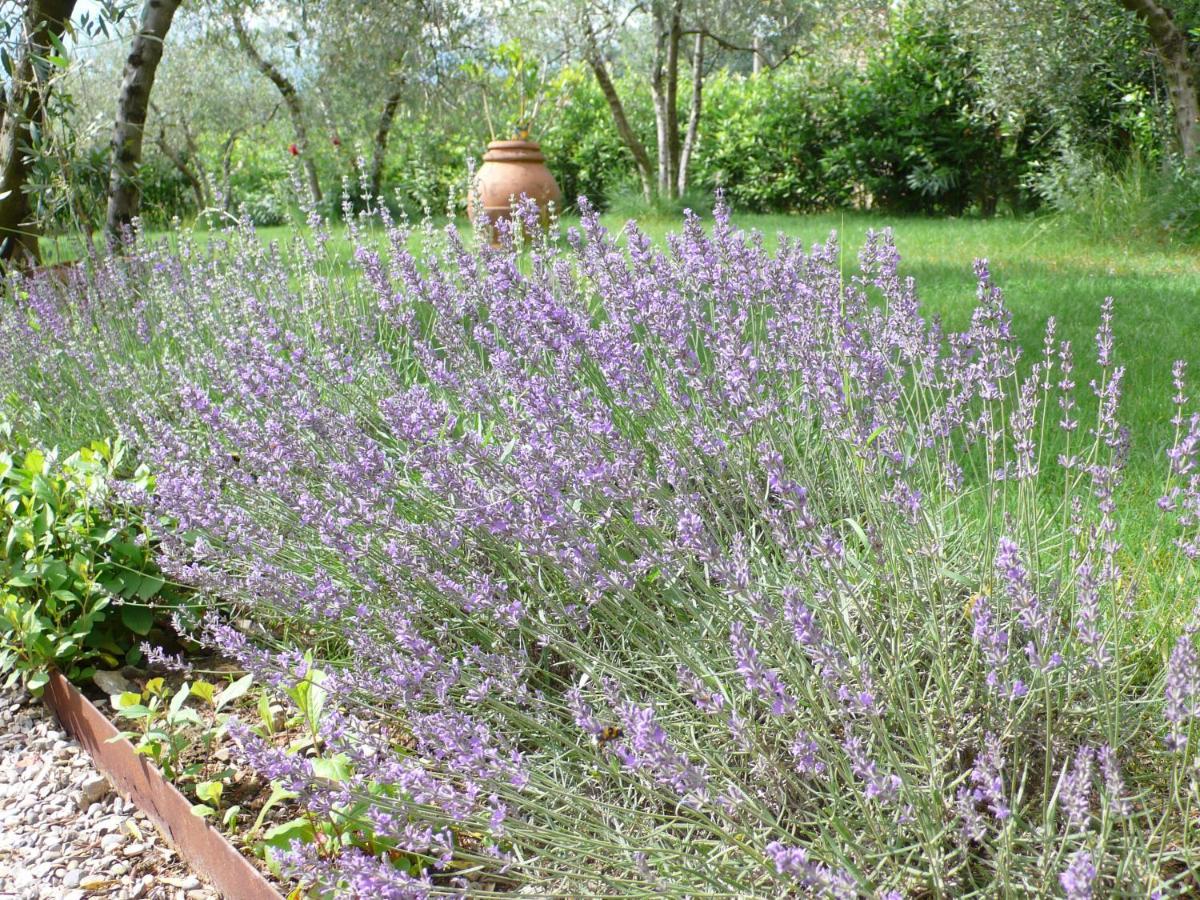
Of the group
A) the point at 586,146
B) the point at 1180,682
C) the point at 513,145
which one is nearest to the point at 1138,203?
the point at 513,145

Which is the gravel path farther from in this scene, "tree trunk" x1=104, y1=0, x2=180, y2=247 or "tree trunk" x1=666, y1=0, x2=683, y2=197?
"tree trunk" x1=666, y1=0, x2=683, y2=197

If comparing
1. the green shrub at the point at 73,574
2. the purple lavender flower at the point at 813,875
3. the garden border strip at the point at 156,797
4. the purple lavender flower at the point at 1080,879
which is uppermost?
the purple lavender flower at the point at 1080,879

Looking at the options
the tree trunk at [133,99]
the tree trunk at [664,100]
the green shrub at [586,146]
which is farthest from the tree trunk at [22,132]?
the green shrub at [586,146]

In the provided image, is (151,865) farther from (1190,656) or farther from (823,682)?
(1190,656)

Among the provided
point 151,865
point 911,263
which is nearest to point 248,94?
point 911,263

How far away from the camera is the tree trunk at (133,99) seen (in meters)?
7.13

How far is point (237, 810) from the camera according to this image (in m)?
2.25

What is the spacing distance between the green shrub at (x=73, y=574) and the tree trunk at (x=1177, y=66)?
32.7 feet

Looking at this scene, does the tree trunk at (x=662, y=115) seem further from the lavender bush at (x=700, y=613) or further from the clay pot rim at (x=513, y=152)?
the lavender bush at (x=700, y=613)

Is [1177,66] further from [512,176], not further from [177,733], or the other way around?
[177,733]

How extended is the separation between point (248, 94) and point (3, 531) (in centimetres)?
2118

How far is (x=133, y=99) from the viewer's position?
23.7 feet

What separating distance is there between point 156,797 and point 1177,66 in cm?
1085

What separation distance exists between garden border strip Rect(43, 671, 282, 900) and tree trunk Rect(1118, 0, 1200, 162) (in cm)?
1033
